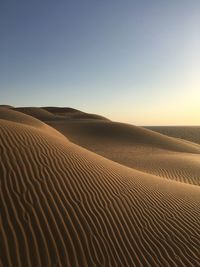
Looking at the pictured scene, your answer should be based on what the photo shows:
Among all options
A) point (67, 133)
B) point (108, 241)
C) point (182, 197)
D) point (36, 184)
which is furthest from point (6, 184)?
point (67, 133)

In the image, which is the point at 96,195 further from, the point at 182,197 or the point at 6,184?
the point at 182,197

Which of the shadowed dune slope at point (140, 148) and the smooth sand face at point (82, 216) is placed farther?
the shadowed dune slope at point (140, 148)

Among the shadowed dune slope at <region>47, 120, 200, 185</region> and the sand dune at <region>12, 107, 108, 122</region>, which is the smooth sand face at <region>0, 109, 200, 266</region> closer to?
the shadowed dune slope at <region>47, 120, 200, 185</region>

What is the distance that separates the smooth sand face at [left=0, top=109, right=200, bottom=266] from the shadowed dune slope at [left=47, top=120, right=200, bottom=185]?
6780 millimetres

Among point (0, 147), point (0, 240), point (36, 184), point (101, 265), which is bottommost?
point (101, 265)

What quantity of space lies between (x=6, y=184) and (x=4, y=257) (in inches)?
78.7

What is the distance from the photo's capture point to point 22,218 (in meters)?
5.16

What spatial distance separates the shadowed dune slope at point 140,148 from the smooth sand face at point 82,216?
267 inches

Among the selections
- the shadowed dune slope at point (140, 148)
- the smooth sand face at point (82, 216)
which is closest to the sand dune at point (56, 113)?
the shadowed dune slope at point (140, 148)

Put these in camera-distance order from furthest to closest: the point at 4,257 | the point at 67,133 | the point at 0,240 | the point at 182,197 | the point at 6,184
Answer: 1. the point at 67,133
2. the point at 182,197
3. the point at 6,184
4. the point at 0,240
5. the point at 4,257

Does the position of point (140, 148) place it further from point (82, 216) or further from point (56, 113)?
point (56, 113)

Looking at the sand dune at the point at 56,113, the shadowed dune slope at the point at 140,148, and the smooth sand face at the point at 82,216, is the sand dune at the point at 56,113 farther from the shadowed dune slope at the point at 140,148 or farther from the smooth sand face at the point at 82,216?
the smooth sand face at the point at 82,216

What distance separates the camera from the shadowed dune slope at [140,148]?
1584 cm

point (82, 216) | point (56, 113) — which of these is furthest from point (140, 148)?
point (56, 113)
